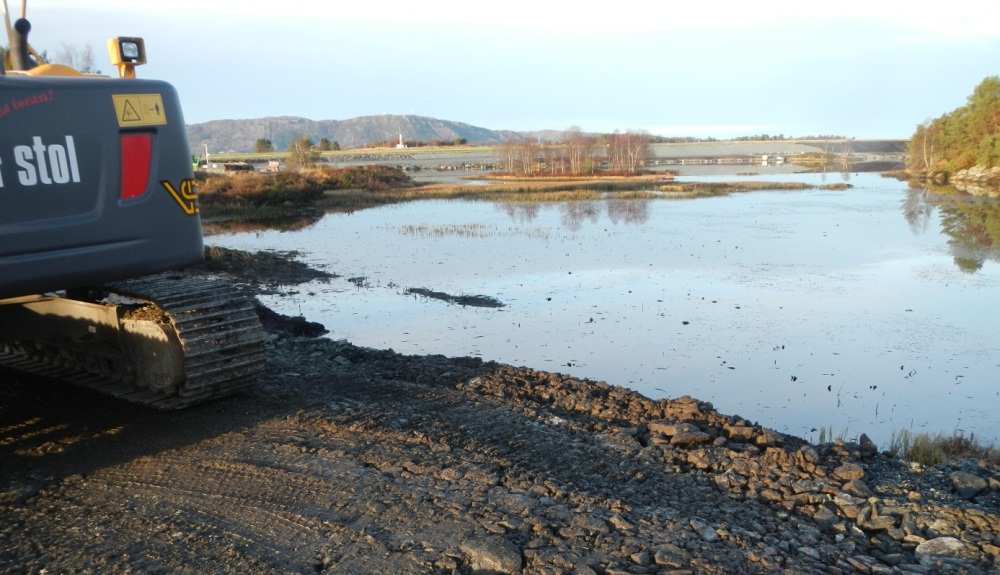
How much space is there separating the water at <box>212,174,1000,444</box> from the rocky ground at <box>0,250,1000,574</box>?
316 cm

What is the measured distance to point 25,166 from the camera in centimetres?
462

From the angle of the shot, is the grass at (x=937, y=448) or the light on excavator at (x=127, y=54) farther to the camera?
the grass at (x=937, y=448)

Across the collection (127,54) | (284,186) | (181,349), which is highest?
(127,54)

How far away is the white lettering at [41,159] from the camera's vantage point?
15.3 feet

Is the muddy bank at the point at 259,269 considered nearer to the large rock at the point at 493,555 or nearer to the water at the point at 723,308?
the water at the point at 723,308

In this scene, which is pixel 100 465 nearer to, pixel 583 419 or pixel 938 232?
pixel 583 419

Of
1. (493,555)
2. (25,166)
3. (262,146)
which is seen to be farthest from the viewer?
(262,146)

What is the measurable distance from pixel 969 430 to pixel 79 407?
8.80 metres

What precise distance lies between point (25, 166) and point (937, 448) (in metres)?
7.68

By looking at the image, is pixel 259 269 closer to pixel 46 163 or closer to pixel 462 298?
pixel 462 298

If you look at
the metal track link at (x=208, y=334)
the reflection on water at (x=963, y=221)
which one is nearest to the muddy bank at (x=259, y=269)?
the metal track link at (x=208, y=334)

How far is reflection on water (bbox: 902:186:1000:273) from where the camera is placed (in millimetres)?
21469

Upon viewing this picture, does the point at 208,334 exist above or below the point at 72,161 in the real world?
below

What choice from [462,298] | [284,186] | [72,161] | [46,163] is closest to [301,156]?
[284,186]
